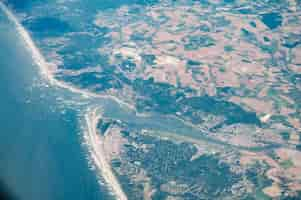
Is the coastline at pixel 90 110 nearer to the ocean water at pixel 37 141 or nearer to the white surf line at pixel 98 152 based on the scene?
the white surf line at pixel 98 152

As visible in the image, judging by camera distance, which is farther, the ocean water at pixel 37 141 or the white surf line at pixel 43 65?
the white surf line at pixel 43 65

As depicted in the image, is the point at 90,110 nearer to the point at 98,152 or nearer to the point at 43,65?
the point at 98,152

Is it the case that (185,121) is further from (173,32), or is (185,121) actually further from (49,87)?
(173,32)

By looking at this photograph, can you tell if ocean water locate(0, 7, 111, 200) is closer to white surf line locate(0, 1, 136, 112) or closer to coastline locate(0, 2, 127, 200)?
coastline locate(0, 2, 127, 200)

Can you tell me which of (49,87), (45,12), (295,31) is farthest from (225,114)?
(45,12)

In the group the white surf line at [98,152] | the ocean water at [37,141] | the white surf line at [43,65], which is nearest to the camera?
the ocean water at [37,141]

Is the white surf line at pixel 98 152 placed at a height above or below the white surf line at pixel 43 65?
below

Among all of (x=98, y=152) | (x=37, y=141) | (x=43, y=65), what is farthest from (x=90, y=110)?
(x=43, y=65)

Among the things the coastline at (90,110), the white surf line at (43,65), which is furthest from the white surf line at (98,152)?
the white surf line at (43,65)
